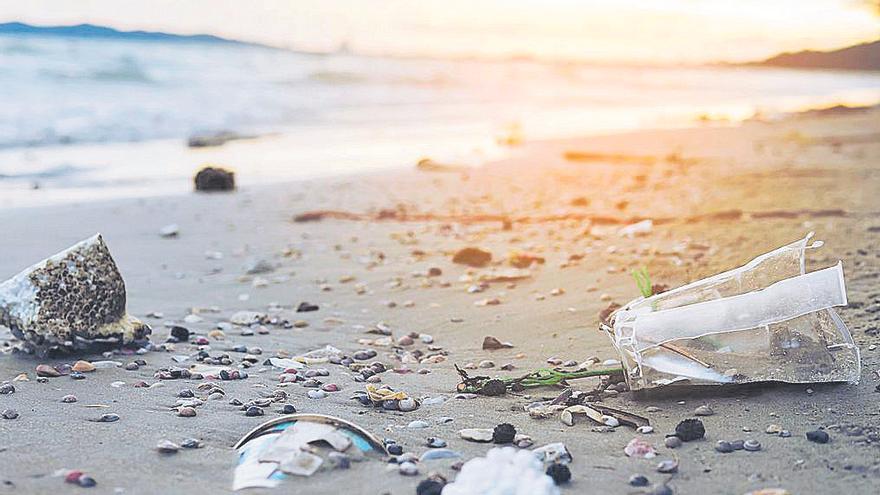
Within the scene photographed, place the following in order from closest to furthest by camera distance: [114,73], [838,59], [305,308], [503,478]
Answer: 1. [503,478]
2. [305,308]
3. [114,73]
4. [838,59]

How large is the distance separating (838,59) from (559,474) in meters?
60.0

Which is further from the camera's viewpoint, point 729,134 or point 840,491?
point 729,134

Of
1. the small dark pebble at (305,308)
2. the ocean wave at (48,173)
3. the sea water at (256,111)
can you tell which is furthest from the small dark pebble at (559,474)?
the ocean wave at (48,173)

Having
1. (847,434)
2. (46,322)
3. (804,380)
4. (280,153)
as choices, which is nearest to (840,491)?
(847,434)

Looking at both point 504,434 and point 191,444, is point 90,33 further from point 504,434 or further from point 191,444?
point 504,434

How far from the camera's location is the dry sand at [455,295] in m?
2.37

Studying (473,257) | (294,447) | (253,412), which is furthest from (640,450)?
(473,257)

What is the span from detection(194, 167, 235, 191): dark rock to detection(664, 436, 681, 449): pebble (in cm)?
691

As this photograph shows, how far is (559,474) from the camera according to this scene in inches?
89.7

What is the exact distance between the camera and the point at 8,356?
3486mm

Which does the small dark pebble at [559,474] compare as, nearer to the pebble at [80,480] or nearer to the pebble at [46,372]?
the pebble at [80,480]

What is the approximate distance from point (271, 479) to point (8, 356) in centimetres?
175

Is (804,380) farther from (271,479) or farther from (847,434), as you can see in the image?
(271,479)

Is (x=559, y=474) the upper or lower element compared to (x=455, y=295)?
upper
